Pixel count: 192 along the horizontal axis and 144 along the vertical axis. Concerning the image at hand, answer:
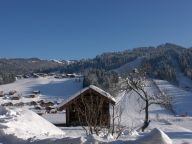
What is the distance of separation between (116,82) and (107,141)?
24231mm

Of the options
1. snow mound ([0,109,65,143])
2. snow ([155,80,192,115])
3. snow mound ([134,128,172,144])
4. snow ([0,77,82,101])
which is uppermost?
snow mound ([134,128,172,144])

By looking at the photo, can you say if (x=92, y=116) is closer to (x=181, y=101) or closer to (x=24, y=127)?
(x=24, y=127)

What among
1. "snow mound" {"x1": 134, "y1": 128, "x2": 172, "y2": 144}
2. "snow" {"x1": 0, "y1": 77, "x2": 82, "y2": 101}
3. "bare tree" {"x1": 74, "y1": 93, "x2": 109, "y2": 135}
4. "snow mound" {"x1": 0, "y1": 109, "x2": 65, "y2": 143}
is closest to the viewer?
"snow mound" {"x1": 134, "y1": 128, "x2": 172, "y2": 144}

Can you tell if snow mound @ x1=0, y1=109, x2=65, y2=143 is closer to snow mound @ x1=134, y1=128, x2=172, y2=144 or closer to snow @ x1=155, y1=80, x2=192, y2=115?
snow mound @ x1=134, y1=128, x2=172, y2=144

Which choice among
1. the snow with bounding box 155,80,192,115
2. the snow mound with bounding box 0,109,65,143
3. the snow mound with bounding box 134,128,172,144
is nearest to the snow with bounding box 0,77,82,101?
the snow with bounding box 155,80,192,115

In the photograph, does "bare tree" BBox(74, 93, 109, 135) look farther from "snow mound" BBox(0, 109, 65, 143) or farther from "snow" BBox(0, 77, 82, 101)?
"snow" BBox(0, 77, 82, 101)

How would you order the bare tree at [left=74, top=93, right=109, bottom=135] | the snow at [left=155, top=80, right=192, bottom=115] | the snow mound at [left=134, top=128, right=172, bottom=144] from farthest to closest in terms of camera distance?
the snow at [left=155, top=80, right=192, bottom=115] → the bare tree at [left=74, top=93, right=109, bottom=135] → the snow mound at [left=134, top=128, right=172, bottom=144]

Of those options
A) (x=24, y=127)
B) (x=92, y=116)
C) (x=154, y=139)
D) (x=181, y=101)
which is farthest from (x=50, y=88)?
(x=154, y=139)

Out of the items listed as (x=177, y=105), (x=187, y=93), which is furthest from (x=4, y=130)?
(x=187, y=93)

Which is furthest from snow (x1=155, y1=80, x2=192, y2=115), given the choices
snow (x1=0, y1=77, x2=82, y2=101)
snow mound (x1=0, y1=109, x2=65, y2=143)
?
snow mound (x1=0, y1=109, x2=65, y2=143)

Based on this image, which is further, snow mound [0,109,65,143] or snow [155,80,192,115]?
snow [155,80,192,115]

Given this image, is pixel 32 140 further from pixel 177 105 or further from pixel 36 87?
pixel 36 87

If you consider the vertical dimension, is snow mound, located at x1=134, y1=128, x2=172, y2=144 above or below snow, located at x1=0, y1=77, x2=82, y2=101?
above

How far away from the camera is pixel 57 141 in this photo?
→ 926cm
